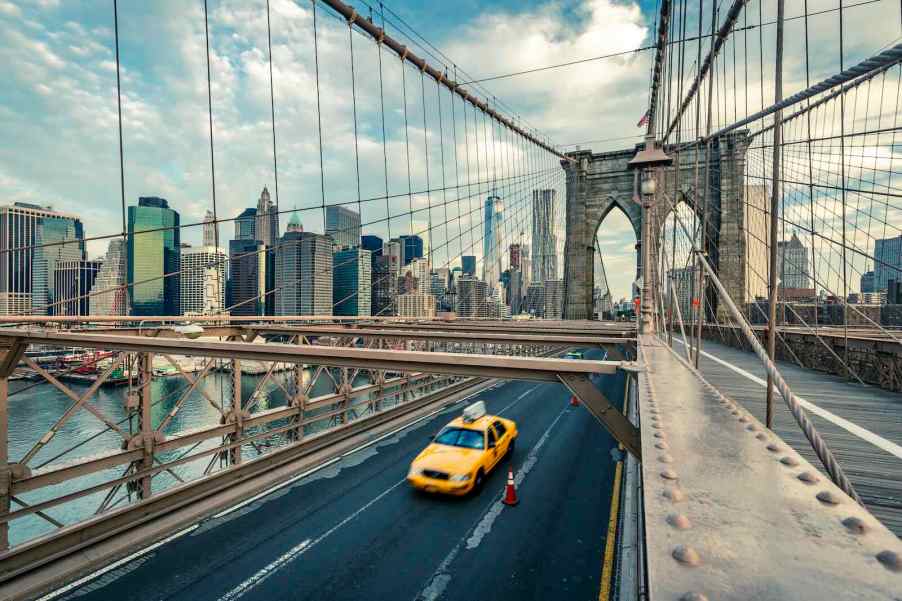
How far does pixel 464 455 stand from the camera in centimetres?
1093

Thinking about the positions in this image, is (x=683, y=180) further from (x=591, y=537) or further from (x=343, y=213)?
(x=343, y=213)

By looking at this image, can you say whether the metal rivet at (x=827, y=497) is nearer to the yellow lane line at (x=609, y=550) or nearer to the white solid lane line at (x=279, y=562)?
the yellow lane line at (x=609, y=550)

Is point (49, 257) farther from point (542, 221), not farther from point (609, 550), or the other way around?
point (609, 550)

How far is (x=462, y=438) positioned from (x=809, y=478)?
10703 millimetres

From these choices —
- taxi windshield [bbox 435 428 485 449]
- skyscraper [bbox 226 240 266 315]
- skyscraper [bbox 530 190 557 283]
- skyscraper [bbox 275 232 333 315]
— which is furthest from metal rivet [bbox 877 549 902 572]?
skyscraper [bbox 226 240 266 315]

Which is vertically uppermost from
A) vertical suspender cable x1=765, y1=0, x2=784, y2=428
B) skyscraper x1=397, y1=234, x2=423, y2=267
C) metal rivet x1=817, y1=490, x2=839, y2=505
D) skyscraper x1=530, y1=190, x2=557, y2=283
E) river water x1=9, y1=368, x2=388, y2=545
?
skyscraper x1=530, y1=190, x2=557, y2=283

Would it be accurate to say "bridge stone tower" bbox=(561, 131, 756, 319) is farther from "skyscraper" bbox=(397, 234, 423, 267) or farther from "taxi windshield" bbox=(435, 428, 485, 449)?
"taxi windshield" bbox=(435, 428, 485, 449)

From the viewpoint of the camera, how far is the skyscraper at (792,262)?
40.3 feet

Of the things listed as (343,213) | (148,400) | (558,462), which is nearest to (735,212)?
(558,462)

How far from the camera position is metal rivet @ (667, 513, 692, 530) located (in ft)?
3.94

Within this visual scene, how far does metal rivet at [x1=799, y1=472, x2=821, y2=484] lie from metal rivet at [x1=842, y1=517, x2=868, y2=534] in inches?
11.4

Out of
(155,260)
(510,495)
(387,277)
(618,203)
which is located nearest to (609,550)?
(510,495)

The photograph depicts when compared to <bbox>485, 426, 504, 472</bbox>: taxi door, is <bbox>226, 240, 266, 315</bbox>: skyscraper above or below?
above

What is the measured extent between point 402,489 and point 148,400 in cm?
592
